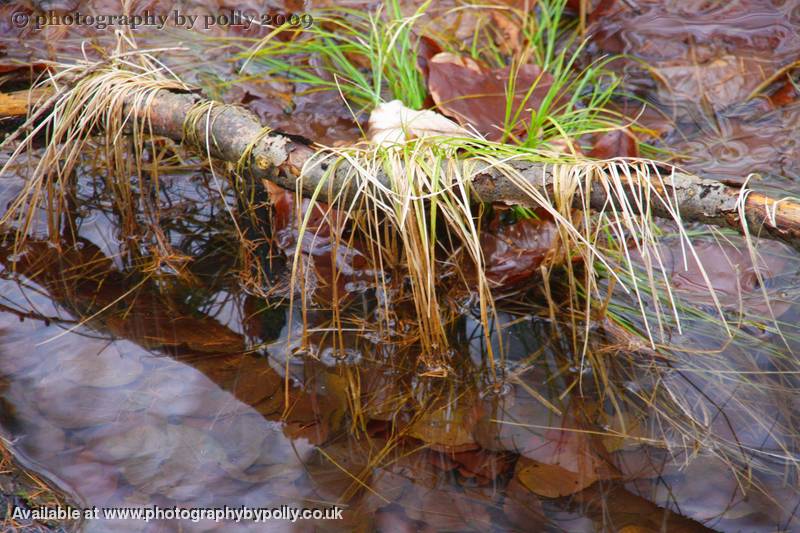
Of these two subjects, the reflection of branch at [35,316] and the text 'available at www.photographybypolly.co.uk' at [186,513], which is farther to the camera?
the reflection of branch at [35,316]

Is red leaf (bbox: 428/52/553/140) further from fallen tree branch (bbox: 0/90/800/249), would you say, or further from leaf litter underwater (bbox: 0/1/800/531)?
fallen tree branch (bbox: 0/90/800/249)

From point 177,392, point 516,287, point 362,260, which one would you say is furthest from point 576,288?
point 177,392

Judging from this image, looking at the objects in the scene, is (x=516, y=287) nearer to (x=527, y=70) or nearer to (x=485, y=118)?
(x=485, y=118)
